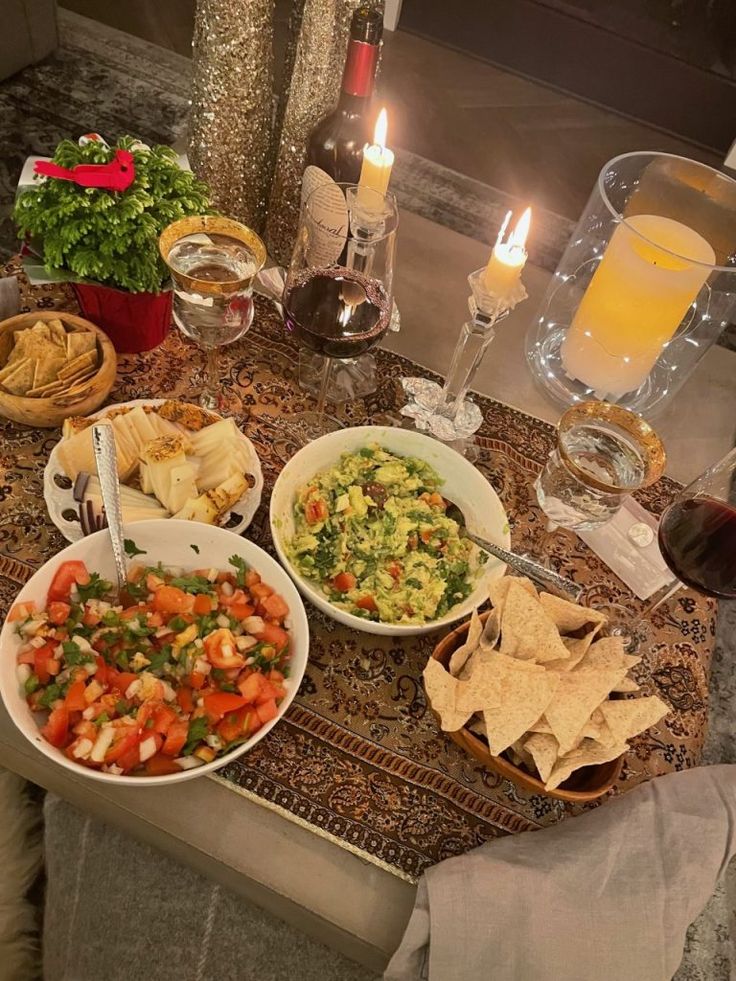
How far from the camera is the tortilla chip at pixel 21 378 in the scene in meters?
1.26

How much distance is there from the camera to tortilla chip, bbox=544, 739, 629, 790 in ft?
3.18

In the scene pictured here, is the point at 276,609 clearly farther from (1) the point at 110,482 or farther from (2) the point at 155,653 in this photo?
(1) the point at 110,482

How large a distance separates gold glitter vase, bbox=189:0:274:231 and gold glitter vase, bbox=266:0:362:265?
44mm

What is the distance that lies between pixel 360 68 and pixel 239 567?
897mm

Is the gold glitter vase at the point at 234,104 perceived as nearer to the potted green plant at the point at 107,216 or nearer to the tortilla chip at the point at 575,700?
the potted green plant at the point at 107,216

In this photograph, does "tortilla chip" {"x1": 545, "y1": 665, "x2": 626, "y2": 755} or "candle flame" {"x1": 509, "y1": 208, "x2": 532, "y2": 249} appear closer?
"tortilla chip" {"x1": 545, "y1": 665, "x2": 626, "y2": 755}

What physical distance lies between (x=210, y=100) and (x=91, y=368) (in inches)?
23.9

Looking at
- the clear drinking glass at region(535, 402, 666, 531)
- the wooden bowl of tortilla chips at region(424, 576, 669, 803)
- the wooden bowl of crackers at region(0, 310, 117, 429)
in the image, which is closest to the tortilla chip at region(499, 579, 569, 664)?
the wooden bowl of tortilla chips at region(424, 576, 669, 803)

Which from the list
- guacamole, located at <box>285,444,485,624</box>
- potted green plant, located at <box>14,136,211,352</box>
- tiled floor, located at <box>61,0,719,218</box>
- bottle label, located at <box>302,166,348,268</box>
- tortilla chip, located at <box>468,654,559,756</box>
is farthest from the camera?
tiled floor, located at <box>61,0,719,218</box>

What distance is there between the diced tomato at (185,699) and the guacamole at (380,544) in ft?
0.80

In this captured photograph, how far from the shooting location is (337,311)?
1323mm

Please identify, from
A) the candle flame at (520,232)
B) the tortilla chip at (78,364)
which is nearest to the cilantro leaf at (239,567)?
the tortilla chip at (78,364)

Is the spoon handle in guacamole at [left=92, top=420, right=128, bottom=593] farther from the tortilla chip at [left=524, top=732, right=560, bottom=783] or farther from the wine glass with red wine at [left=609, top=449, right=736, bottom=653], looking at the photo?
the wine glass with red wine at [left=609, top=449, right=736, bottom=653]

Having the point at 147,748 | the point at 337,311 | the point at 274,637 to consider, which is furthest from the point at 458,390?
the point at 147,748
